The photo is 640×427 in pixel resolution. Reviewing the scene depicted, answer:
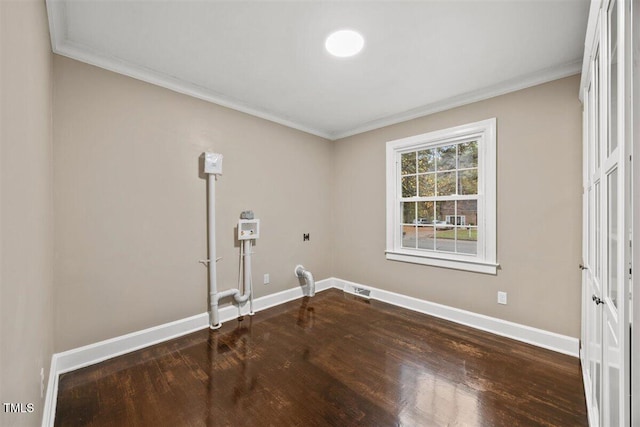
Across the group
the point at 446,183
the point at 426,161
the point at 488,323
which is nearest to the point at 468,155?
the point at 446,183

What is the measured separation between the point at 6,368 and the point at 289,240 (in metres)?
3.08

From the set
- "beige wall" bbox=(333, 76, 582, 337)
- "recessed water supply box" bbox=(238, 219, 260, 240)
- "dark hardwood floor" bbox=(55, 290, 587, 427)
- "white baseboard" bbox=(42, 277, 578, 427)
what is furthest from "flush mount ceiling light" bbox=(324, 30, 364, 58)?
"white baseboard" bbox=(42, 277, 578, 427)

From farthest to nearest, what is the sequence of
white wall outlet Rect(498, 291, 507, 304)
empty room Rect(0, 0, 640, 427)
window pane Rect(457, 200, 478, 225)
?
window pane Rect(457, 200, 478, 225) → white wall outlet Rect(498, 291, 507, 304) → empty room Rect(0, 0, 640, 427)

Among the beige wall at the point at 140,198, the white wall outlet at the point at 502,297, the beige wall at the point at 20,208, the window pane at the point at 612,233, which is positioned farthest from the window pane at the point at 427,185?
the beige wall at the point at 20,208

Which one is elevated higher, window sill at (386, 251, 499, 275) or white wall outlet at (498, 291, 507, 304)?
window sill at (386, 251, 499, 275)

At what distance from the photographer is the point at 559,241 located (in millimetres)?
2447

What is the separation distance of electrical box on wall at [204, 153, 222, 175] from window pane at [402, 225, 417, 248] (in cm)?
247

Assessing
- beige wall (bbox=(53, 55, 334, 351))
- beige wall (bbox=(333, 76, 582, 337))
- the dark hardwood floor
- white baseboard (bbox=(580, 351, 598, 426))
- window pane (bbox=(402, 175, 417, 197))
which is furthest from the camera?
window pane (bbox=(402, 175, 417, 197))

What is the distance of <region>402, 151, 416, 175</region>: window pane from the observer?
358 cm

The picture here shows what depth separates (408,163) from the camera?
3.63m

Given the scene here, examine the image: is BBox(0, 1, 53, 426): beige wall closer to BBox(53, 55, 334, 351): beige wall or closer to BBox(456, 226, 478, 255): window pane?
BBox(53, 55, 334, 351): beige wall

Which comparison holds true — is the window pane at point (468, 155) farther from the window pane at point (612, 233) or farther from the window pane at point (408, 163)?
the window pane at point (612, 233)

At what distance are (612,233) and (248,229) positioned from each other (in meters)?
2.97

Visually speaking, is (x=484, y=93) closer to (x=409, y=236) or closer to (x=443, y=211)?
(x=443, y=211)
